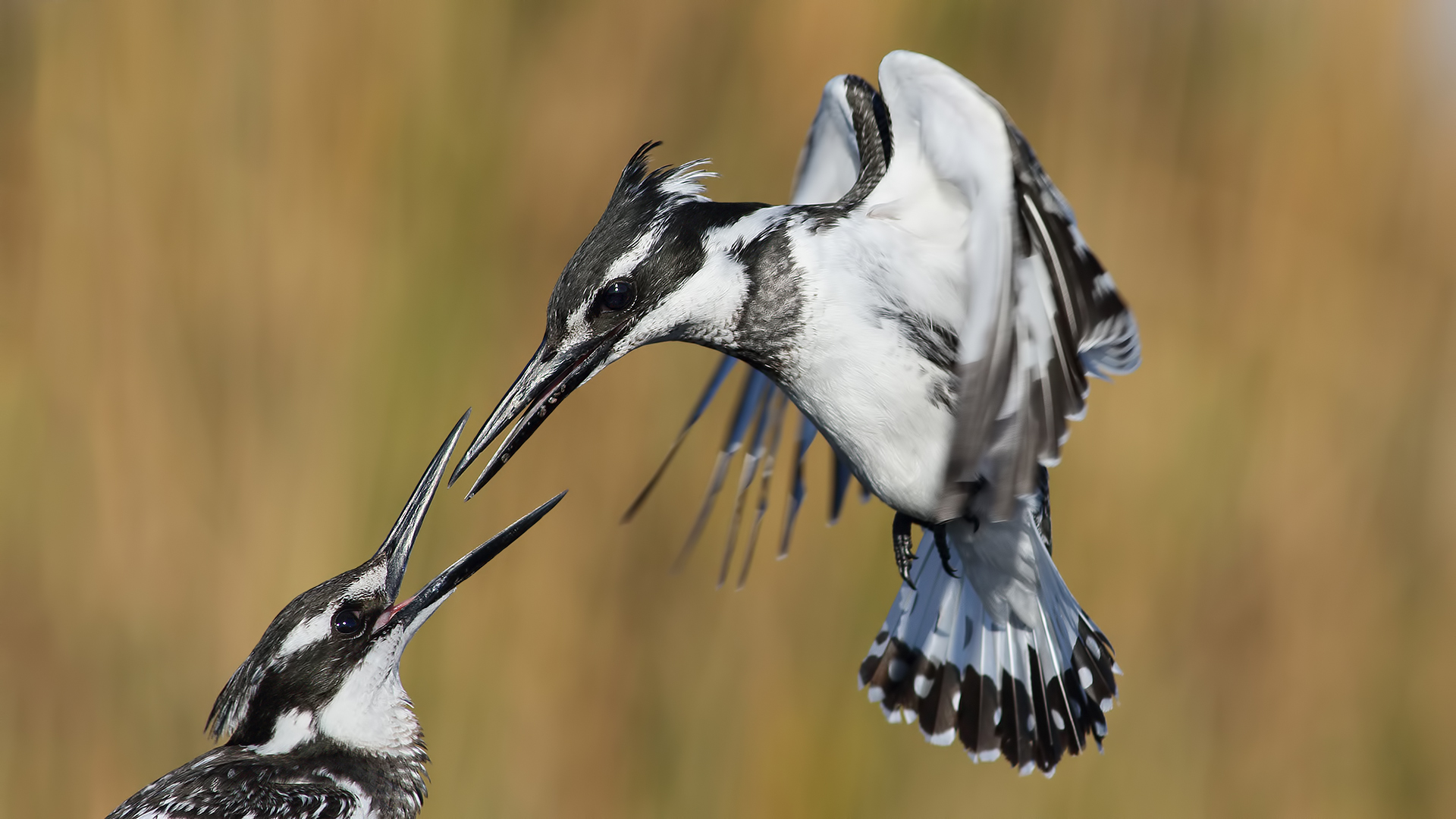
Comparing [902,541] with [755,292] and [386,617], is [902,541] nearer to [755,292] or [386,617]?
[755,292]

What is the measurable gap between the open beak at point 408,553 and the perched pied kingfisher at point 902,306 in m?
0.45

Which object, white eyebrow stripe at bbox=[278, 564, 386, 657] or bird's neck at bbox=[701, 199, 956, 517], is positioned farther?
white eyebrow stripe at bbox=[278, 564, 386, 657]

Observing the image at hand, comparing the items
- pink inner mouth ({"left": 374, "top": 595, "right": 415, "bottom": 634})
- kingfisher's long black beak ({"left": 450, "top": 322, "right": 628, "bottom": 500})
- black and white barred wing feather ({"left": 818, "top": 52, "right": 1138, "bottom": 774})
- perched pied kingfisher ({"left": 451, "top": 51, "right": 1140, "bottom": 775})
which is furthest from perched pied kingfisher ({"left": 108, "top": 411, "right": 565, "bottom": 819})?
black and white barred wing feather ({"left": 818, "top": 52, "right": 1138, "bottom": 774})

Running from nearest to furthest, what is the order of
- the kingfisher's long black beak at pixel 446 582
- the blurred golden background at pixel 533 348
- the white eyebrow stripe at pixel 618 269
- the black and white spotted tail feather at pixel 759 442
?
the white eyebrow stripe at pixel 618 269 < the kingfisher's long black beak at pixel 446 582 < the black and white spotted tail feather at pixel 759 442 < the blurred golden background at pixel 533 348

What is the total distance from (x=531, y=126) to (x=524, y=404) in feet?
4.99

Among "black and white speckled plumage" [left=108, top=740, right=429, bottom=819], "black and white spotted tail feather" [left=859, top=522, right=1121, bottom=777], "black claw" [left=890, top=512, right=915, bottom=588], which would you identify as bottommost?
"black and white speckled plumage" [left=108, top=740, right=429, bottom=819]

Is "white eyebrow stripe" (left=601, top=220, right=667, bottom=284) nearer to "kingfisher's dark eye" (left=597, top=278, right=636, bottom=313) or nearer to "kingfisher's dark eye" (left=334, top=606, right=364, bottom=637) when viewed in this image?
"kingfisher's dark eye" (left=597, top=278, right=636, bottom=313)

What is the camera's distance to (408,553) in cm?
197

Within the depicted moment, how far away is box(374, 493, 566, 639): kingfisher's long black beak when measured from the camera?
1727 millimetres

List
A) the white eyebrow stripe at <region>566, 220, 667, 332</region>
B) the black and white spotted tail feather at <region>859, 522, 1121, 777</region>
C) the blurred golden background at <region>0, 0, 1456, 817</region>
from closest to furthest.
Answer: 1. the white eyebrow stripe at <region>566, 220, 667, 332</region>
2. the black and white spotted tail feather at <region>859, 522, 1121, 777</region>
3. the blurred golden background at <region>0, 0, 1456, 817</region>

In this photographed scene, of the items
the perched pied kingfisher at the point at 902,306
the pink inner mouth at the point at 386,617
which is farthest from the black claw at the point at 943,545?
the pink inner mouth at the point at 386,617

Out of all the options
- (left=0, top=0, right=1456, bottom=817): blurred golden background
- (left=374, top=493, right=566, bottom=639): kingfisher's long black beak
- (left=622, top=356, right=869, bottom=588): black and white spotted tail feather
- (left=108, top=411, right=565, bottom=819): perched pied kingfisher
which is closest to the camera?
(left=374, top=493, right=566, bottom=639): kingfisher's long black beak

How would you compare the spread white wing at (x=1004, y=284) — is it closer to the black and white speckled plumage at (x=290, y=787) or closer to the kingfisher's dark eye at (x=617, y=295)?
the kingfisher's dark eye at (x=617, y=295)

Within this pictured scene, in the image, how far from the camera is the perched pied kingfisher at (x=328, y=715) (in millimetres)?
1833
